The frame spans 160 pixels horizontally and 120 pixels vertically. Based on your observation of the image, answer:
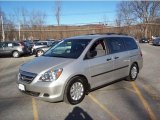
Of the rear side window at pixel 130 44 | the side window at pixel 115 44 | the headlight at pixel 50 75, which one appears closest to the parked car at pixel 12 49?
the rear side window at pixel 130 44

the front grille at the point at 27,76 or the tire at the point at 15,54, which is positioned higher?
the front grille at the point at 27,76

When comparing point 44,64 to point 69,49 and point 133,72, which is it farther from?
point 133,72

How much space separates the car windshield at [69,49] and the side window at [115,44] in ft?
2.69

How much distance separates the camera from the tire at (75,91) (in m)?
6.14

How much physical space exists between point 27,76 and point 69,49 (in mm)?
1593

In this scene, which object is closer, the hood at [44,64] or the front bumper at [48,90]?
the front bumper at [48,90]

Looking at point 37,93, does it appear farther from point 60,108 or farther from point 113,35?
point 113,35

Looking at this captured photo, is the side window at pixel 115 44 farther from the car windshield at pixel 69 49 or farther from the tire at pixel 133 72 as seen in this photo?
the tire at pixel 133 72

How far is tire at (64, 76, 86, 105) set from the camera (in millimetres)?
6137

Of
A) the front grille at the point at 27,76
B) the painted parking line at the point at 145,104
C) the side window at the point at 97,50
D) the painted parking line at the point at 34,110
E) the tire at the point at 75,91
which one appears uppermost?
the side window at the point at 97,50

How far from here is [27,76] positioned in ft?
20.3

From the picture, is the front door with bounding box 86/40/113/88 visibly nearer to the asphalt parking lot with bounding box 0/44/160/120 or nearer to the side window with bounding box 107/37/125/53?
the side window with bounding box 107/37/125/53

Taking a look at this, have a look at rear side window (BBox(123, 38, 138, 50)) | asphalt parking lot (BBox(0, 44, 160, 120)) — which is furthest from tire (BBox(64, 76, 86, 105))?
rear side window (BBox(123, 38, 138, 50))

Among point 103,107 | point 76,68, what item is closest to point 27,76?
point 76,68
